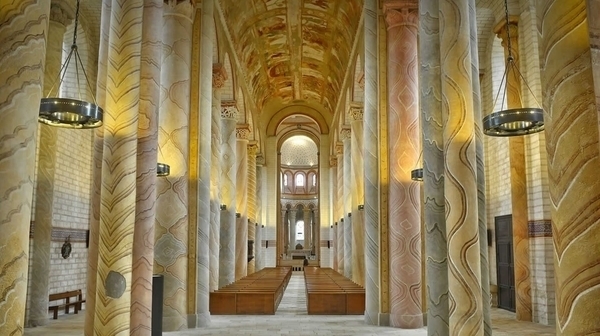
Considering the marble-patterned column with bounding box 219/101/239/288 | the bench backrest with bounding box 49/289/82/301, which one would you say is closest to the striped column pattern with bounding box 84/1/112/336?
the bench backrest with bounding box 49/289/82/301

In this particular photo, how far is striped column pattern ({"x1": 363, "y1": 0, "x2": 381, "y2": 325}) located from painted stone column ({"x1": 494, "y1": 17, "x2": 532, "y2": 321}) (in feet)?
10.3

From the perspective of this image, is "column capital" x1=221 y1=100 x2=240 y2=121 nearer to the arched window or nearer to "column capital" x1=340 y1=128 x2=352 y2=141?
"column capital" x1=340 y1=128 x2=352 y2=141

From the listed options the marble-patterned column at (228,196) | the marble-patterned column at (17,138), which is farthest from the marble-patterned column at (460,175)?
the marble-patterned column at (228,196)

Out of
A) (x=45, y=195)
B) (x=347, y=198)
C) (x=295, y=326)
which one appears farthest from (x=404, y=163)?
(x=347, y=198)

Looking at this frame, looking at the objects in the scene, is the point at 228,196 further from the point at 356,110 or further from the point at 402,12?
the point at 402,12

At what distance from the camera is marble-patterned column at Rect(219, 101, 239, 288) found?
19.5 metres

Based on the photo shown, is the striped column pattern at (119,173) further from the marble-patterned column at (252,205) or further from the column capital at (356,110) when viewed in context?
the marble-patterned column at (252,205)

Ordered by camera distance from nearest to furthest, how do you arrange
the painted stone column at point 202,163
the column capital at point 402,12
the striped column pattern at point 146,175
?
the striped column pattern at point 146,175, the painted stone column at point 202,163, the column capital at point 402,12

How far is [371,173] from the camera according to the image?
1227cm

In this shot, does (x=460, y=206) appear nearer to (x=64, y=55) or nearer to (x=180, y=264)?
(x=180, y=264)

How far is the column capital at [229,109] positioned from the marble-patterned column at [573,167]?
1602 centimetres

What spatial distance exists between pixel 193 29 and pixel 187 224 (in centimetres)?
435

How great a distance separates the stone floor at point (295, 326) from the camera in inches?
411

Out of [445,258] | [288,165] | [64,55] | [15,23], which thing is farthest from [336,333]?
[288,165]
